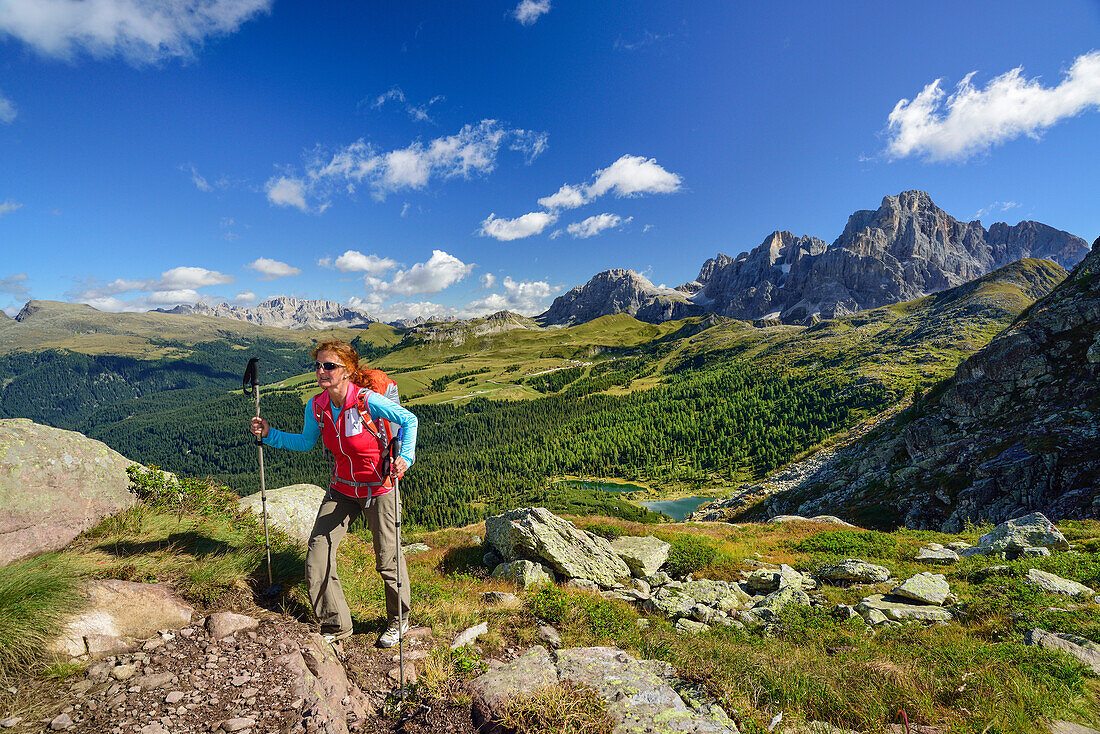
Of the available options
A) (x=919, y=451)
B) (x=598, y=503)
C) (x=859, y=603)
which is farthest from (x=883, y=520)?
(x=598, y=503)

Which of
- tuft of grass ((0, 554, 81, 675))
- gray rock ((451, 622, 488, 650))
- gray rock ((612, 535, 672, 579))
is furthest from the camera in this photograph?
gray rock ((612, 535, 672, 579))

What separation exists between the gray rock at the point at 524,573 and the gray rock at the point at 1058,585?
12.2m

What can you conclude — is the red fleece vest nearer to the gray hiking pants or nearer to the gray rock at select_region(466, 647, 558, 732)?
the gray hiking pants

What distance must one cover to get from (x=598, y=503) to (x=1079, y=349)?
3285 inches

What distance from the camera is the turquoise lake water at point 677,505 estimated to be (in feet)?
348

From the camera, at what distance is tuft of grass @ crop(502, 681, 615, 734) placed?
15.2 feet

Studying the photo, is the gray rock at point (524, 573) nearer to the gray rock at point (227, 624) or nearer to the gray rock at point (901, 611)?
the gray rock at point (227, 624)

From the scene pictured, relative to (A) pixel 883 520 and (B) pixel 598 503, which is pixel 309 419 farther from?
(B) pixel 598 503

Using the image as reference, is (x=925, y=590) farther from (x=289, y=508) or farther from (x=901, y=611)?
(x=289, y=508)

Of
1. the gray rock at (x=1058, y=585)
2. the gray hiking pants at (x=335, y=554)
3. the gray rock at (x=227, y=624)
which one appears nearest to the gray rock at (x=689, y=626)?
the gray hiking pants at (x=335, y=554)

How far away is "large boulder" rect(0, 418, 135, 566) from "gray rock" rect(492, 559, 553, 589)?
8762mm

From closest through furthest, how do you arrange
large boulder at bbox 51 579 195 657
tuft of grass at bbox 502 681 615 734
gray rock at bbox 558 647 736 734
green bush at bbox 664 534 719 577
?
1. tuft of grass at bbox 502 681 615 734
2. gray rock at bbox 558 647 736 734
3. large boulder at bbox 51 579 195 657
4. green bush at bbox 664 534 719 577

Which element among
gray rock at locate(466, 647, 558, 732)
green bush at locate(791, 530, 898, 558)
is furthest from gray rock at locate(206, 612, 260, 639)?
green bush at locate(791, 530, 898, 558)

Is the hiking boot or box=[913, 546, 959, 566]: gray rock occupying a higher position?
the hiking boot
